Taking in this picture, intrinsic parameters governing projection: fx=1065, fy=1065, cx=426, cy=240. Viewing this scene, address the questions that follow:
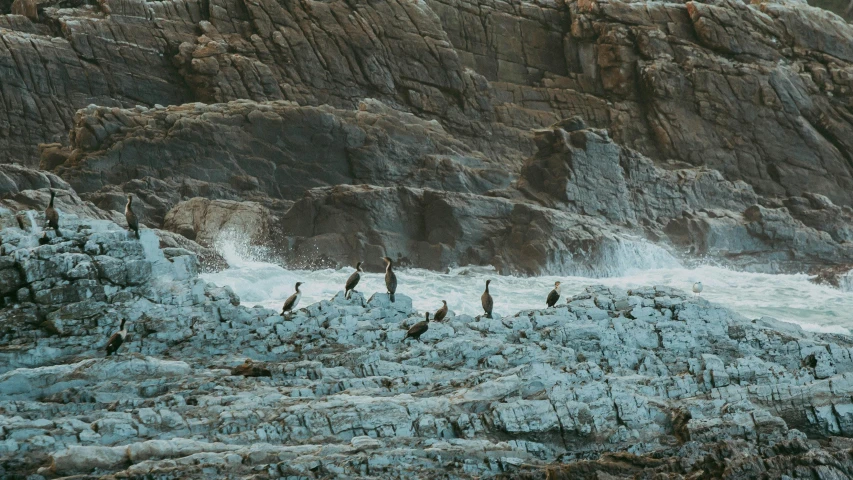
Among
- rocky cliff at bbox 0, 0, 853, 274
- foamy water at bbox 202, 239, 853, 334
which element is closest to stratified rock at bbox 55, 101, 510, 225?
rocky cliff at bbox 0, 0, 853, 274

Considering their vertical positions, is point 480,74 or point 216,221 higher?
point 480,74

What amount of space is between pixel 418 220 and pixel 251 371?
56.9ft

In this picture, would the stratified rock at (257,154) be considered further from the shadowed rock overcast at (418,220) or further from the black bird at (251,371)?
the black bird at (251,371)

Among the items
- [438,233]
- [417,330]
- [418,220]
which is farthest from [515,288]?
[417,330]

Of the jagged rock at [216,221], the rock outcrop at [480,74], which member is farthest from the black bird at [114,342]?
the rock outcrop at [480,74]

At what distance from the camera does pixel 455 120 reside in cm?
3878

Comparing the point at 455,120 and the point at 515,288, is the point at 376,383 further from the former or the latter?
the point at 455,120

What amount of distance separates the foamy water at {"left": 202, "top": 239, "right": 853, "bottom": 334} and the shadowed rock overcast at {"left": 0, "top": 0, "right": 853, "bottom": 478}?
0.95m

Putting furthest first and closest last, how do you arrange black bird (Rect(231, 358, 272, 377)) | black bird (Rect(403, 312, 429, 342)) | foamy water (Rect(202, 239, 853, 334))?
foamy water (Rect(202, 239, 853, 334)) → black bird (Rect(403, 312, 429, 342)) → black bird (Rect(231, 358, 272, 377))

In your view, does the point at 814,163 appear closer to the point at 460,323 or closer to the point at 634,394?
the point at 460,323

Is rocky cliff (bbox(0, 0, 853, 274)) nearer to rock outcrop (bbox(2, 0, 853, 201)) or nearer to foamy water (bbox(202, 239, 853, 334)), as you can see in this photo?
rock outcrop (bbox(2, 0, 853, 201))

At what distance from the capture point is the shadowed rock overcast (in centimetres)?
1276

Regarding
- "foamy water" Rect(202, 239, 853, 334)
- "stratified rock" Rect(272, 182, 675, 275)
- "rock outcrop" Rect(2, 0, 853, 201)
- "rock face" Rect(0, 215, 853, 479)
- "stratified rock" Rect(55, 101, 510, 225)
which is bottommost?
"rock face" Rect(0, 215, 853, 479)

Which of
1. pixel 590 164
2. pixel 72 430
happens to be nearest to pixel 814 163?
pixel 590 164
